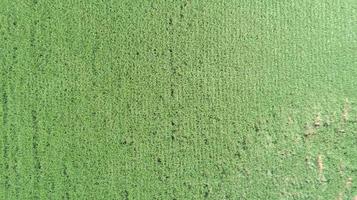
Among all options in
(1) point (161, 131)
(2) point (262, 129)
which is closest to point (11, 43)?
(1) point (161, 131)

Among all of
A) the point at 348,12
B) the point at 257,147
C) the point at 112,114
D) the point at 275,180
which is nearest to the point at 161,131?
the point at 112,114

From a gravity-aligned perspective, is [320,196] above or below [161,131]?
below

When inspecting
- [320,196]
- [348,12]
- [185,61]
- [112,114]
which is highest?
[348,12]

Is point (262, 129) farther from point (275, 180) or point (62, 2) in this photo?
point (62, 2)

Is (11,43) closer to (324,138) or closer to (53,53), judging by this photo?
(53,53)

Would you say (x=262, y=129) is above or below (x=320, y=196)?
above

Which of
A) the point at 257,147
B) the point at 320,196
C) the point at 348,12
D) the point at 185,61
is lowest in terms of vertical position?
the point at 320,196
